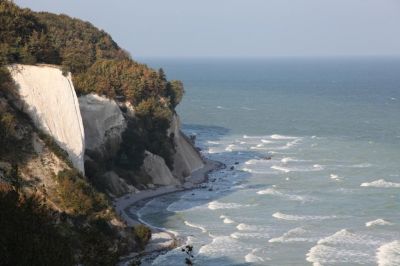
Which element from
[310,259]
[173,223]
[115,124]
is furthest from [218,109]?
[310,259]

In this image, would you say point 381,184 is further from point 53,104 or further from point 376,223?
point 53,104

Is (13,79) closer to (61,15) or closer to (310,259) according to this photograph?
(310,259)

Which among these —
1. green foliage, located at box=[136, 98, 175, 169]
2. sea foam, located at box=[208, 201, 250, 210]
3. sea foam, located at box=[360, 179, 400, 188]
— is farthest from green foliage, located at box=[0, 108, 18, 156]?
sea foam, located at box=[360, 179, 400, 188]

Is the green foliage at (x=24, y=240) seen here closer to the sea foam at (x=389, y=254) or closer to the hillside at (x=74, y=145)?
the hillside at (x=74, y=145)

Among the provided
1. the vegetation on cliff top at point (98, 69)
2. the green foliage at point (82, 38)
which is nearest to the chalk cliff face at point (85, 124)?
the vegetation on cliff top at point (98, 69)

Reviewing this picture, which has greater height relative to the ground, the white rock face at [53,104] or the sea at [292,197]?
the white rock face at [53,104]

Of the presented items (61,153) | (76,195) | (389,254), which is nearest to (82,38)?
(61,153)
